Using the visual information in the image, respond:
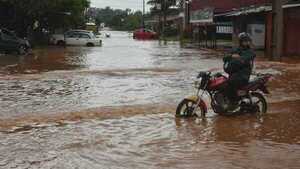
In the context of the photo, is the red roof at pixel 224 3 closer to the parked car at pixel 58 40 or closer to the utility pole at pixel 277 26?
the utility pole at pixel 277 26

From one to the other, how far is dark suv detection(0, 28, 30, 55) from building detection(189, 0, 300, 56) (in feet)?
45.9

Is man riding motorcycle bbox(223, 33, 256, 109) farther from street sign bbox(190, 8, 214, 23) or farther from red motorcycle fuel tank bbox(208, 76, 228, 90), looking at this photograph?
street sign bbox(190, 8, 214, 23)

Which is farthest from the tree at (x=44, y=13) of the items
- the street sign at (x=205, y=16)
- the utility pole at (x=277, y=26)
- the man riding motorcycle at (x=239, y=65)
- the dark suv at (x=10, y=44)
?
the man riding motorcycle at (x=239, y=65)

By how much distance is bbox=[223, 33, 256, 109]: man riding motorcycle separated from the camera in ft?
39.4

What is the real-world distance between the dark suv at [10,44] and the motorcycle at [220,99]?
25.5 metres

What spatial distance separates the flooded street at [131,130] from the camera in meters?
8.33

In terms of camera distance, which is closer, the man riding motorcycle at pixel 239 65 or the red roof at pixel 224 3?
the man riding motorcycle at pixel 239 65

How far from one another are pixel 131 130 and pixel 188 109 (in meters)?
1.69

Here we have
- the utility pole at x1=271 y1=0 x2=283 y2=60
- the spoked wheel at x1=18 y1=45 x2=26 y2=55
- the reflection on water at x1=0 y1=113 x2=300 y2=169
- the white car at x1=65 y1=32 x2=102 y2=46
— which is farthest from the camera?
the white car at x1=65 y1=32 x2=102 y2=46

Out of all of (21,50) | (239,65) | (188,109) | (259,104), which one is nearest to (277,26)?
(21,50)

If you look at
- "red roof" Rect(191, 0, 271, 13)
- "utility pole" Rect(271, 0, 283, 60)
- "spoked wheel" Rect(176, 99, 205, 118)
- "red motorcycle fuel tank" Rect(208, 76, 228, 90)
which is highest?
"red roof" Rect(191, 0, 271, 13)

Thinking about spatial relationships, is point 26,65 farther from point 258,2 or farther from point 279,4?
point 258,2

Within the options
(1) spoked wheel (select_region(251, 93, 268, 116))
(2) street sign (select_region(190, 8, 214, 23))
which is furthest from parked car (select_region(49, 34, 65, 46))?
(1) spoked wheel (select_region(251, 93, 268, 116))

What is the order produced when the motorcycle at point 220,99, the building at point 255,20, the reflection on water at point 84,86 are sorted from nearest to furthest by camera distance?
1. the motorcycle at point 220,99
2. the reflection on water at point 84,86
3. the building at point 255,20
